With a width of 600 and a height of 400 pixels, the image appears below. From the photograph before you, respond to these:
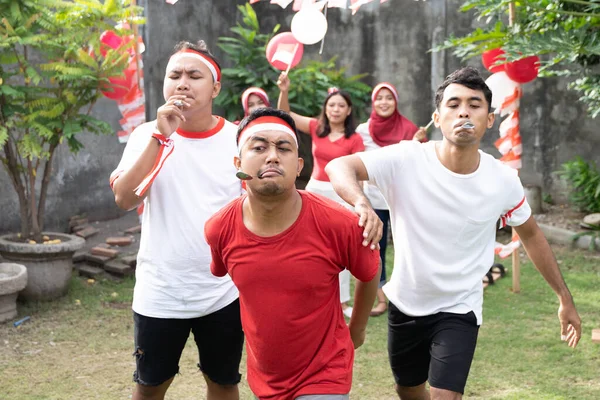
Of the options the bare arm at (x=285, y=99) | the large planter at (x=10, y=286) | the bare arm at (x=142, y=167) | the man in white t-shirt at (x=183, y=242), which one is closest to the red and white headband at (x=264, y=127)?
the bare arm at (x=142, y=167)

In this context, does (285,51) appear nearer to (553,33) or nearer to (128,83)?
(128,83)

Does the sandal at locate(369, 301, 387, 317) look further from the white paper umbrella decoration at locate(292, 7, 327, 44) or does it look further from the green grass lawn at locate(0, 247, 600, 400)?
the white paper umbrella decoration at locate(292, 7, 327, 44)

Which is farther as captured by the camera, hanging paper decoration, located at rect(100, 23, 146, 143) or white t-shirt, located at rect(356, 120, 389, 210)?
hanging paper decoration, located at rect(100, 23, 146, 143)

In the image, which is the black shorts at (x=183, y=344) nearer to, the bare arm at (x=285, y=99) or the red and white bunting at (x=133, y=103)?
the bare arm at (x=285, y=99)

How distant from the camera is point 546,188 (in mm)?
10758

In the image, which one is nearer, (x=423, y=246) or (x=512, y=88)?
(x=423, y=246)

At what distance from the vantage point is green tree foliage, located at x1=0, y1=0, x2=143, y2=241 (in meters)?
6.74

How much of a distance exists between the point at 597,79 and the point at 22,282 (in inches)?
194

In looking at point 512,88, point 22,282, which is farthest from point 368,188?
point 22,282

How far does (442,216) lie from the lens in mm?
3689

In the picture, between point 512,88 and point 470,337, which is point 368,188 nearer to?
point 512,88

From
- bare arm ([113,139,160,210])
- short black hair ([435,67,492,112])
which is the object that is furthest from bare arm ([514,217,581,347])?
bare arm ([113,139,160,210])

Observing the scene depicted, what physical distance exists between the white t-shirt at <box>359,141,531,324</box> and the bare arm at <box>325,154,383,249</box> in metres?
0.09

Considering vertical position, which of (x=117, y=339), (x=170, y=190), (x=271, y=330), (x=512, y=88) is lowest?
(x=117, y=339)
